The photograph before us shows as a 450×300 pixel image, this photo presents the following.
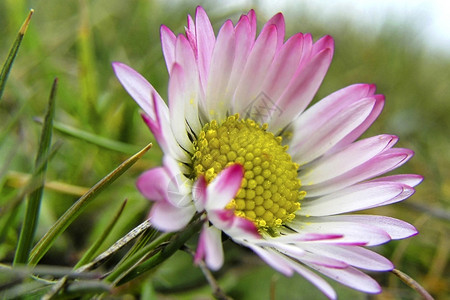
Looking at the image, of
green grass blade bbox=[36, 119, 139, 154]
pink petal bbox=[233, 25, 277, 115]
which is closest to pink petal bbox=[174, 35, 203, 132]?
pink petal bbox=[233, 25, 277, 115]

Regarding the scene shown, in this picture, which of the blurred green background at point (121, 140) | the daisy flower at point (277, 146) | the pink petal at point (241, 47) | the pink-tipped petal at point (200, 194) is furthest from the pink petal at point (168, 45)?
the blurred green background at point (121, 140)

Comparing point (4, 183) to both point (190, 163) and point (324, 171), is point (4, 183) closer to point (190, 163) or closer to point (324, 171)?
point (190, 163)

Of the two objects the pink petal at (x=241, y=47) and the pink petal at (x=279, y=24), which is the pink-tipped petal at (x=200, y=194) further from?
the pink petal at (x=279, y=24)

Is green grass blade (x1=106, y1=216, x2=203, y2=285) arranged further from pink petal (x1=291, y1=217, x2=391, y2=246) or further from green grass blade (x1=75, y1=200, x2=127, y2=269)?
pink petal (x1=291, y1=217, x2=391, y2=246)

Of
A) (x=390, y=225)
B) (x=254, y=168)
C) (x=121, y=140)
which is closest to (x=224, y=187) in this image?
(x=254, y=168)

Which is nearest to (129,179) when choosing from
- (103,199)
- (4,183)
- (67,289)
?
(103,199)
